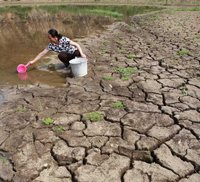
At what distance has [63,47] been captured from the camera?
13.7 ft

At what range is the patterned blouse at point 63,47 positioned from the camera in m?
4.07

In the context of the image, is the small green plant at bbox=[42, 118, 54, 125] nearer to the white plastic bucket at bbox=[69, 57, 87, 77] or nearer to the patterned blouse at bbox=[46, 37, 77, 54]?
the white plastic bucket at bbox=[69, 57, 87, 77]

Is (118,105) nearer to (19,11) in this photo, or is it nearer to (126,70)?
(126,70)

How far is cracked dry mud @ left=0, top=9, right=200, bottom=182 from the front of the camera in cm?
194

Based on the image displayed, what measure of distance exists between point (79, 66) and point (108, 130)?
1.76 meters

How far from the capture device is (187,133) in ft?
7.76

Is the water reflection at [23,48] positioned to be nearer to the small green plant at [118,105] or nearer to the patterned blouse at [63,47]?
the patterned blouse at [63,47]

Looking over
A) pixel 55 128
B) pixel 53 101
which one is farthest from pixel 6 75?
pixel 55 128

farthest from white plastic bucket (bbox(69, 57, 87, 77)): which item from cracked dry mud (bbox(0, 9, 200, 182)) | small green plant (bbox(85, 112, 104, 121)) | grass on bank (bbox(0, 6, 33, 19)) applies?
grass on bank (bbox(0, 6, 33, 19))

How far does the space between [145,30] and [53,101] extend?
6352mm

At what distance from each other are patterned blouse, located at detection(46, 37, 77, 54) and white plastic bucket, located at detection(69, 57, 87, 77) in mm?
430

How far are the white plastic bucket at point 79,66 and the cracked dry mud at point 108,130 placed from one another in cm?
12

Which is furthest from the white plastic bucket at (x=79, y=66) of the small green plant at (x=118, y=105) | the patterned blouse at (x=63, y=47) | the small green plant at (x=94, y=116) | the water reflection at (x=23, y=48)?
the small green plant at (x=94, y=116)

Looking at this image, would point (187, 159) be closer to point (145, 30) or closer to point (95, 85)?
point (95, 85)
